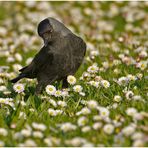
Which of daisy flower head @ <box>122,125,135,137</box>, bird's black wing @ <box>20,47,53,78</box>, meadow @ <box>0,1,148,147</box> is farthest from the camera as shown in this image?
bird's black wing @ <box>20,47,53,78</box>

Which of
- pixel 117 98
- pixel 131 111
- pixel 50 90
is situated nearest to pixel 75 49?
pixel 50 90

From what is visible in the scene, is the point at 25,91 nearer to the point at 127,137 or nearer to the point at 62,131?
the point at 62,131

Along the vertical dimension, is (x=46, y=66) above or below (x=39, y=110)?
above

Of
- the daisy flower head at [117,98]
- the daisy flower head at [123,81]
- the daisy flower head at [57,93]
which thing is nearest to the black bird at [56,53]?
the daisy flower head at [57,93]

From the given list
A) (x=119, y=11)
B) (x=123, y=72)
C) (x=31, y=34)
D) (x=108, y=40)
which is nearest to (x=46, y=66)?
(x=123, y=72)

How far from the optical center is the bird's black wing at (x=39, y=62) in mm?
7176

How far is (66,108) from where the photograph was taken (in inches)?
262

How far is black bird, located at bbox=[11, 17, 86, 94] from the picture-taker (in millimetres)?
7051

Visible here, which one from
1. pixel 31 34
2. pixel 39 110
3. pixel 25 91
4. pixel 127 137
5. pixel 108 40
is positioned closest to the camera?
pixel 127 137

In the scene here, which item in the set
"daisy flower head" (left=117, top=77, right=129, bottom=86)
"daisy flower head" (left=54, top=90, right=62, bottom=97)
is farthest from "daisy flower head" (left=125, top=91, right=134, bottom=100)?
"daisy flower head" (left=54, top=90, right=62, bottom=97)

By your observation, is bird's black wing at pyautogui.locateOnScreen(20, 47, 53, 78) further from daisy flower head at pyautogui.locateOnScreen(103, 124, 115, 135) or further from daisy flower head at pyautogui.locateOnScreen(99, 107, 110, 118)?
daisy flower head at pyautogui.locateOnScreen(103, 124, 115, 135)

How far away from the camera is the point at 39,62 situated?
7.41 meters

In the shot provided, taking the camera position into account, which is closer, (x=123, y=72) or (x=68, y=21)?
(x=123, y=72)

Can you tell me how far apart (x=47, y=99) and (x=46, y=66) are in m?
0.60
